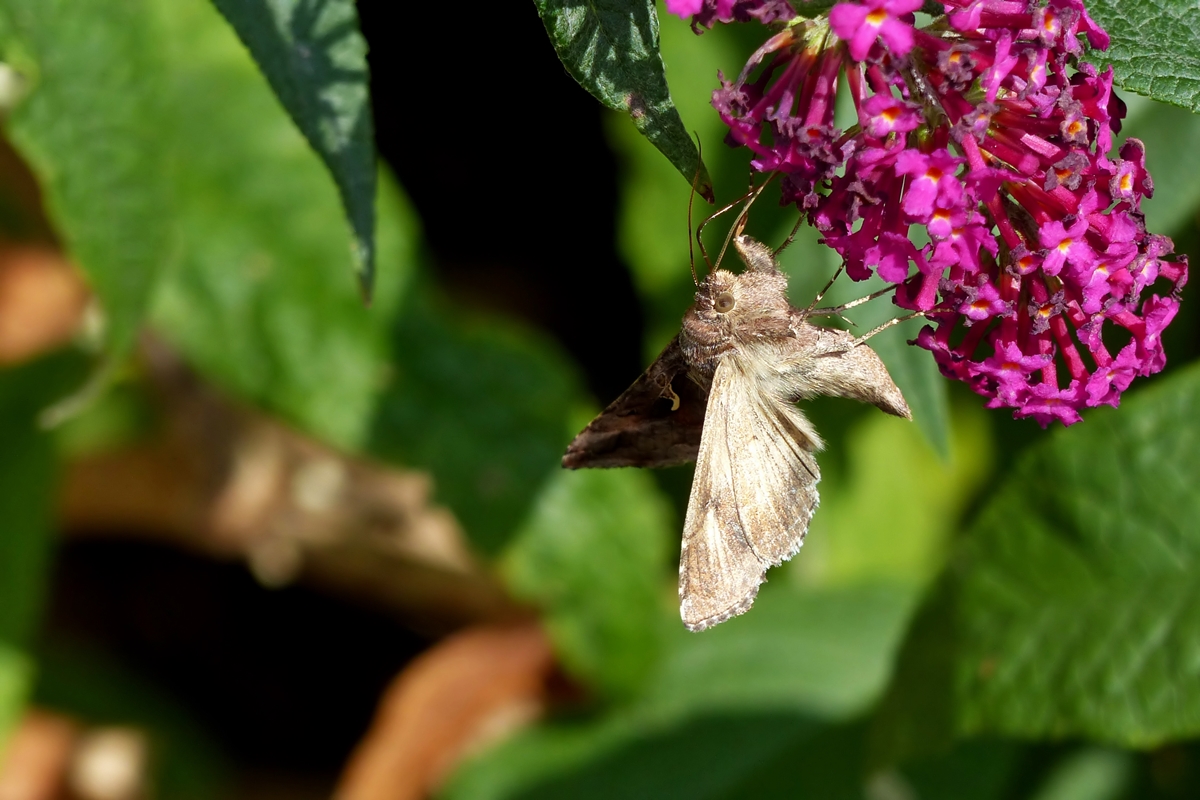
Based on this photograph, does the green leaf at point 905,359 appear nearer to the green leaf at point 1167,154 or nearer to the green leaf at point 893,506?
the green leaf at point 1167,154

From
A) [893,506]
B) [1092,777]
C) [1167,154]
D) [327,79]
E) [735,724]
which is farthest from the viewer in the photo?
[893,506]

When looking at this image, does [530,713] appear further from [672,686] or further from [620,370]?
[620,370]

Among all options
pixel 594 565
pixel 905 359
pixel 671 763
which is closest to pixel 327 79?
pixel 905 359

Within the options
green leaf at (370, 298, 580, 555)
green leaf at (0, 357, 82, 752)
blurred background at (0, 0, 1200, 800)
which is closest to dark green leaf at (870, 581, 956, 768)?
blurred background at (0, 0, 1200, 800)

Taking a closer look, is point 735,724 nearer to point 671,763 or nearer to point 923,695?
point 671,763

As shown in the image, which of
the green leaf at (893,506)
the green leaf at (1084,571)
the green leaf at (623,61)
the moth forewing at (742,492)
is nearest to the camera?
the green leaf at (623,61)

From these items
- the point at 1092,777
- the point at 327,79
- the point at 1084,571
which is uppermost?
the point at 327,79

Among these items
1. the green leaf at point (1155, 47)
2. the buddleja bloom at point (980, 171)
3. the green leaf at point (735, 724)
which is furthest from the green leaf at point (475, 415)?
the green leaf at point (1155, 47)
